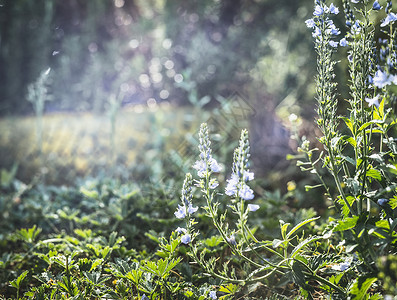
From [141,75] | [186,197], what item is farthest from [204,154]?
[141,75]

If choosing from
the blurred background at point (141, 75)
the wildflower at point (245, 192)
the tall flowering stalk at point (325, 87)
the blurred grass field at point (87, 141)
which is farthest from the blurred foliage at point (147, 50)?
the wildflower at point (245, 192)

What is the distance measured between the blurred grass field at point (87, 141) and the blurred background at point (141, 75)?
0.04 ft

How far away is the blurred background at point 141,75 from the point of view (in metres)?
3.26

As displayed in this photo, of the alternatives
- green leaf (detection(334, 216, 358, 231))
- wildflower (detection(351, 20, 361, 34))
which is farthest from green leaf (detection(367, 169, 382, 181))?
wildflower (detection(351, 20, 361, 34))

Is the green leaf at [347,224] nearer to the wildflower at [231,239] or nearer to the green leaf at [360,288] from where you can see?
the green leaf at [360,288]

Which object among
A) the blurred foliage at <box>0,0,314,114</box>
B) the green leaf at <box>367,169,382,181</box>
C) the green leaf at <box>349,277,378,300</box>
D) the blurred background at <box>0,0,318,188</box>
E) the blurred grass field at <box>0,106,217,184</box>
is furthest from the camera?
the blurred foliage at <box>0,0,314,114</box>

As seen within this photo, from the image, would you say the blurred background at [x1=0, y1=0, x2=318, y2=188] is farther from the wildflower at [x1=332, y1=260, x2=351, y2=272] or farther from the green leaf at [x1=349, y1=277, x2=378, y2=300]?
the green leaf at [x1=349, y1=277, x2=378, y2=300]

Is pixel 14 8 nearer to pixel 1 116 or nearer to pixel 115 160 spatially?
pixel 1 116

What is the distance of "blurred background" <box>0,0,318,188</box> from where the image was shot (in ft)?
10.7

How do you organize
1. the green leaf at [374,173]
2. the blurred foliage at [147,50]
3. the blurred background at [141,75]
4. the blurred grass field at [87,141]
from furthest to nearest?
the blurred foliage at [147,50] < the blurred background at [141,75] < the blurred grass field at [87,141] < the green leaf at [374,173]

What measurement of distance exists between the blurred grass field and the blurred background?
0.04 feet

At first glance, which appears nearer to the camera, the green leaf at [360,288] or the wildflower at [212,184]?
the green leaf at [360,288]

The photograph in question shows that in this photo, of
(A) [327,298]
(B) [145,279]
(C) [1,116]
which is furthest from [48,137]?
(A) [327,298]

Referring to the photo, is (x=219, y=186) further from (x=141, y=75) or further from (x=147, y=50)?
(x=147, y=50)
